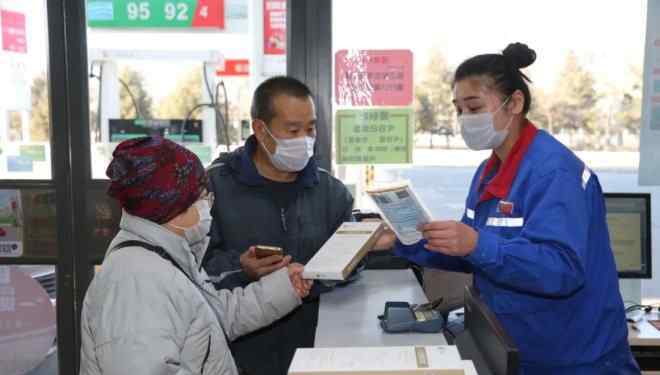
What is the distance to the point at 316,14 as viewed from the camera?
2.73 meters

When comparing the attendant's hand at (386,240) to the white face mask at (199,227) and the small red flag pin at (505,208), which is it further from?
the white face mask at (199,227)

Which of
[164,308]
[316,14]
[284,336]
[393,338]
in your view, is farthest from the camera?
[316,14]

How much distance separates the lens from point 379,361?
1.06m

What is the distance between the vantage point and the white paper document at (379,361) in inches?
39.5

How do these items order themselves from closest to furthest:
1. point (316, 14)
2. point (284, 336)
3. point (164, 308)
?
point (164, 308) → point (284, 336) → point (316, 14)

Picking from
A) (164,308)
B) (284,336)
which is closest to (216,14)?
(284,336)

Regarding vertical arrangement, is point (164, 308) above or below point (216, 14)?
below

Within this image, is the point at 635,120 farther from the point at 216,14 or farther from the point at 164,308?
the point at 164,308

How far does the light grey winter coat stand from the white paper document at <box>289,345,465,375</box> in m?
0.26

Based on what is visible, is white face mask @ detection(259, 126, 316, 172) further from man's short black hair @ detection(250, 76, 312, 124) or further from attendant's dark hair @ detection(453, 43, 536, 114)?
Result: attendant's dark hair @ detection(453, 43, 536, 114)

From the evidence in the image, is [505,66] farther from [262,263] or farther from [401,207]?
[262,263]

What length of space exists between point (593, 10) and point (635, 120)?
0.57 meters

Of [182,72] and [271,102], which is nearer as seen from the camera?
[271,102]

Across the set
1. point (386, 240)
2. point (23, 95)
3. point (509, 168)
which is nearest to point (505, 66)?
point (509, 168)
